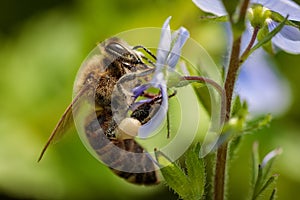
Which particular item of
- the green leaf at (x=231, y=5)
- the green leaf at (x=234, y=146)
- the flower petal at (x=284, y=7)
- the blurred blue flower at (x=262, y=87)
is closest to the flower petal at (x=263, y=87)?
the blurred blue flower at (x=262, y=87)

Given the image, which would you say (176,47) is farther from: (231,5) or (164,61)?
(231,5)

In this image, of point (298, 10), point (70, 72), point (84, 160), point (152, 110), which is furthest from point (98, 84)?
point (70, 72)

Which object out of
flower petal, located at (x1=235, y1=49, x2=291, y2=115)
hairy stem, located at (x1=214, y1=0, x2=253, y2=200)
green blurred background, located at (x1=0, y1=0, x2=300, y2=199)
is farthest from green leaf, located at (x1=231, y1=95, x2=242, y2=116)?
green blurred background, located at (x1=0, y1=0, x2=300, y2=199)

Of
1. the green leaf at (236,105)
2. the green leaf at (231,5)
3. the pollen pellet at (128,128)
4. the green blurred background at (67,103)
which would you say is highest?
the green leaf at (231,5)

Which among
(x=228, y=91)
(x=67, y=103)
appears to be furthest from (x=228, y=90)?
(x=67, y=103)

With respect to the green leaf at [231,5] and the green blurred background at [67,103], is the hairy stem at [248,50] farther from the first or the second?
the green blurred background at [67,103]

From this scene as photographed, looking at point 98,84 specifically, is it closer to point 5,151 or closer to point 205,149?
point 205,149
